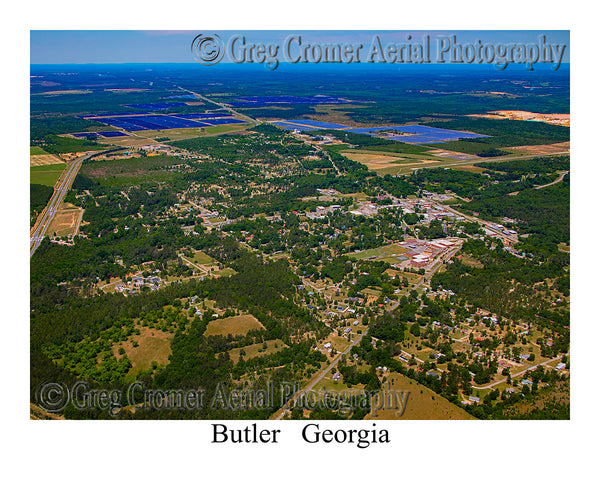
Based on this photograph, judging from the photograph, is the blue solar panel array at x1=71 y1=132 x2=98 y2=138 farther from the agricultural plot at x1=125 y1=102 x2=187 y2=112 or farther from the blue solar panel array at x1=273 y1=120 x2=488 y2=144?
the agricultural plot at x1=125 y1=102 x2=187 y2=112

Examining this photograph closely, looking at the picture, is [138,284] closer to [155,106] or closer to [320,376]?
[320,376]

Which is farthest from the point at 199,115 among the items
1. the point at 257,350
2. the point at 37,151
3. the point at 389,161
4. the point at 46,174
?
the point at 257,350

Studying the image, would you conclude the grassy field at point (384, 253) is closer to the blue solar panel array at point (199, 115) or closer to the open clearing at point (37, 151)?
the open clearing at point (37, 151)

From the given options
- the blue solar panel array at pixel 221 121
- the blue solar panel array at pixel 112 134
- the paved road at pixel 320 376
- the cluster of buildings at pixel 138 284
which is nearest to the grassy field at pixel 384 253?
the paved road at pixel 320 376

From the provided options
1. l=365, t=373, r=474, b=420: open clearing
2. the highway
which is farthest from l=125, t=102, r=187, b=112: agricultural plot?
l=365, t=373, r=474, b=420: open clearing

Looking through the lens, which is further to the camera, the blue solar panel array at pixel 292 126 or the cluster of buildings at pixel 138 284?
the blue solar panel array at pixel 292 126

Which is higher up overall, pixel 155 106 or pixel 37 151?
pixel 155 106
